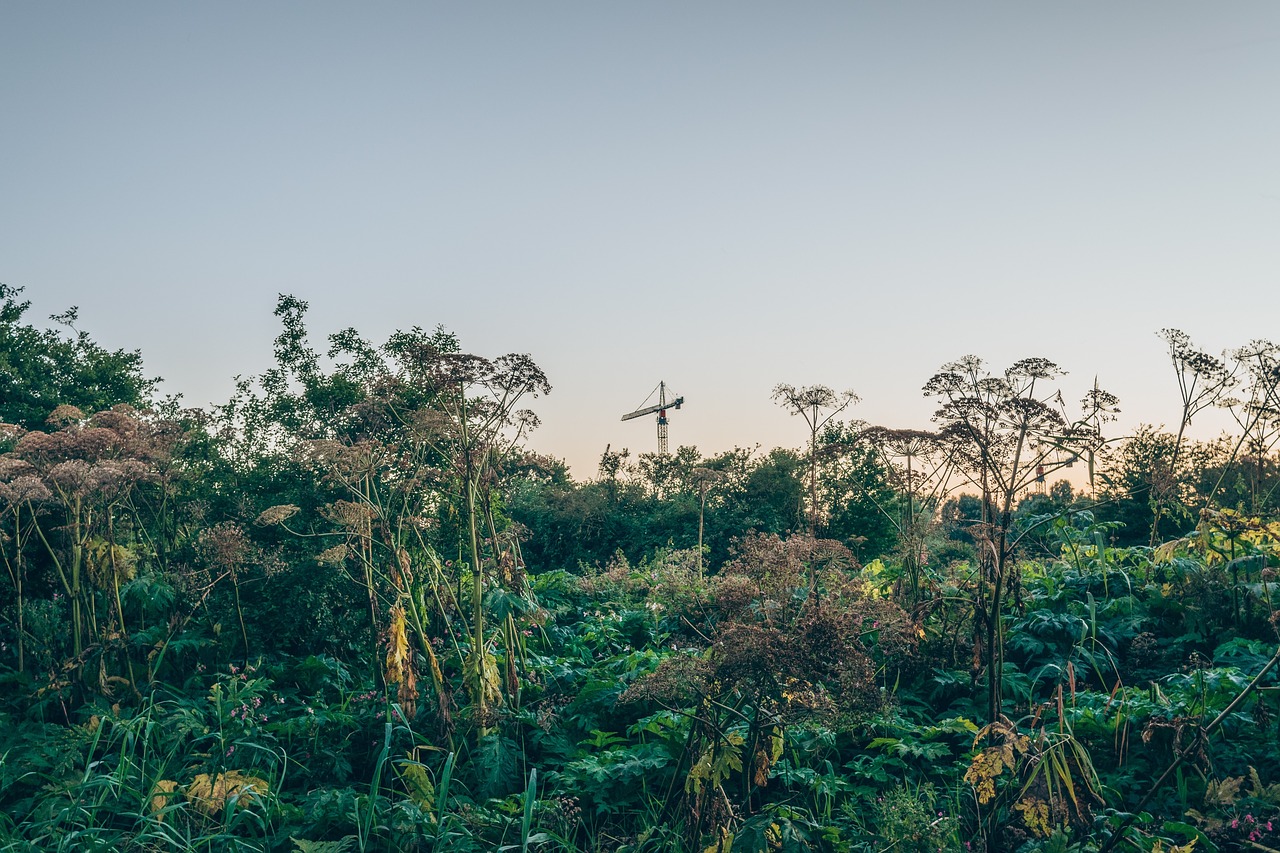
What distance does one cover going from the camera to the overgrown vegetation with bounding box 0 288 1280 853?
4668 millimetres

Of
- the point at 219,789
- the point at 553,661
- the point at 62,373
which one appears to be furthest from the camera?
the point at 62,373

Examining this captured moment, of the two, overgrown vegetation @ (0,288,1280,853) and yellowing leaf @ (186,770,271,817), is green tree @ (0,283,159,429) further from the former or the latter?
yellowing leaf @ (186,770,271,817)

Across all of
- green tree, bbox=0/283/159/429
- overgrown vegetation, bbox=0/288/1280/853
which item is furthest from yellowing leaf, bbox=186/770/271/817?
green tree, bbox=0/283/159/429

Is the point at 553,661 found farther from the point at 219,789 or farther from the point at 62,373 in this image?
the point at 62,373

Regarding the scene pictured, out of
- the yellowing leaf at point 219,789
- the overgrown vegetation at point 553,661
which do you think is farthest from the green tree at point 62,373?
the yellowing leaf at point 219,789

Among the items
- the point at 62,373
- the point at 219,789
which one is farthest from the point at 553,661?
the point at 62,373

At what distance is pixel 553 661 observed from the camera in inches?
312

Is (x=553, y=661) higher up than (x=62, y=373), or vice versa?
(x=62, y=373)

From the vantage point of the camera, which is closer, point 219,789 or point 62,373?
point 219,789

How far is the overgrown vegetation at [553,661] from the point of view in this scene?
15.3 ft

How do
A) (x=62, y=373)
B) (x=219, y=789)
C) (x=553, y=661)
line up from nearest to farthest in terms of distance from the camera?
(x=219, y=789) → (x=553, y=661) → (x=62, y=373)

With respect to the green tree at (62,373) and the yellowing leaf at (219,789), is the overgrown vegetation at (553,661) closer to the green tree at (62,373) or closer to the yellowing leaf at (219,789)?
the yellowing leaf at (219,789)

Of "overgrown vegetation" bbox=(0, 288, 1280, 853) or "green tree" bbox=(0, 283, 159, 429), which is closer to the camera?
"overgrown vegetation" bbox=(0, 288, 1280, 853)

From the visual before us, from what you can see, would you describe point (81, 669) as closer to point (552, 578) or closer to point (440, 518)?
point (440, 518)
